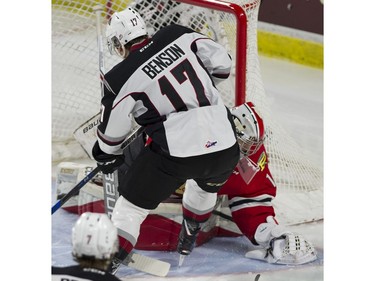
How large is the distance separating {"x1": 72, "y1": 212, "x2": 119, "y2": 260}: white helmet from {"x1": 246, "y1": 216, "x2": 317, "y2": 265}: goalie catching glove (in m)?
1.17

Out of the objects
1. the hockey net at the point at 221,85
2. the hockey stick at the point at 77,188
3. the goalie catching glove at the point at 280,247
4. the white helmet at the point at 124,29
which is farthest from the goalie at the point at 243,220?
the white helmet at the point at 124,29

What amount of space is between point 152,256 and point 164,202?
0.66ft

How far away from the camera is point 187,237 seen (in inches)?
143

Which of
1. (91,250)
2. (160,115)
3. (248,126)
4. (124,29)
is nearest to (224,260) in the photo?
(248,126)

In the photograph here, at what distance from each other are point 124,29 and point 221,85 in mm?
816

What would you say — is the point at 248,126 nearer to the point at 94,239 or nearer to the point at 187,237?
the point at 187,237

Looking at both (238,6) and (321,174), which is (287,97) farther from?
(238,6)

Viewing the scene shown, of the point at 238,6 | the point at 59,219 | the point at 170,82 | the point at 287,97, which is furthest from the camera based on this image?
the point at 287,97

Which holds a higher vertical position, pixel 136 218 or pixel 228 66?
pixel 228 66

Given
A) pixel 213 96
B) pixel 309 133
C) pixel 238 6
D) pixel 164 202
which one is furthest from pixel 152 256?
pixel 309 133

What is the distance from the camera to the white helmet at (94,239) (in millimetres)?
2545

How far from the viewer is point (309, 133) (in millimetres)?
4793

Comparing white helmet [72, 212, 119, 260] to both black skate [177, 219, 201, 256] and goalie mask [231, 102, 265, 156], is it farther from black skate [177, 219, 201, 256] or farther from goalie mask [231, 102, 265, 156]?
black skate [177, 219, 201, 256]

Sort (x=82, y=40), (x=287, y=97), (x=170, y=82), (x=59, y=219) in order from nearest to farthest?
1. (x=170, y=82)
2. (x=59, y=219)
3. (x=82, y=40)
4. (x=287, y=97)
